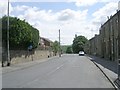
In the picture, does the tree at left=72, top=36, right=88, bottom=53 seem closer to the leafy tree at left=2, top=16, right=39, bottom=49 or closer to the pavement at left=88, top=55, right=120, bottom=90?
the leafy tree at left=2, top=16, right=39, bottom=49

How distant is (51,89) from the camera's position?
50.6ft

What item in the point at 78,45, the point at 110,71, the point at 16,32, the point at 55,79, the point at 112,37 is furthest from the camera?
the point at 78,45

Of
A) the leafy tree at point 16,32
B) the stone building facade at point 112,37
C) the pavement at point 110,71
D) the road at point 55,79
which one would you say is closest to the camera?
the road at point 55,79

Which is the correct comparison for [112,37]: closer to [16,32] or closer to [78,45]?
[16,32]

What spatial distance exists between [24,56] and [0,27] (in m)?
10.7

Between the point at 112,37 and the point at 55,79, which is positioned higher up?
the point at 112,37

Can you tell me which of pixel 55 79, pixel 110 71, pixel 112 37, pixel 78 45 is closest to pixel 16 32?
pixel 110 71

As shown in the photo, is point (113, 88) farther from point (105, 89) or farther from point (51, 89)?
point (51, 89)

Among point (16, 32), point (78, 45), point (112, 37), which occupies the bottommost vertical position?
point (112, 37)

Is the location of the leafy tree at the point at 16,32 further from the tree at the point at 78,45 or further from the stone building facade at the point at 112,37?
the tree at the point at 78,45

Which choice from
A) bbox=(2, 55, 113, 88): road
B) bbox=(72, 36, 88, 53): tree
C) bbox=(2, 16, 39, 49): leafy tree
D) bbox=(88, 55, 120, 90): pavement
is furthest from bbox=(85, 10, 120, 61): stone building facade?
bbox=(72, 36, 88, 53): tree

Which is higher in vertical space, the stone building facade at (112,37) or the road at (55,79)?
the stone building facade at (112,37)

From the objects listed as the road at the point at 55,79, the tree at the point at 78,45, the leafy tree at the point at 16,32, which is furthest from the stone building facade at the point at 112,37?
the tree at the point at 78,45

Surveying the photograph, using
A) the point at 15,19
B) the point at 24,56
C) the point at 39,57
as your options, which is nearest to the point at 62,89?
the point at 15,19
